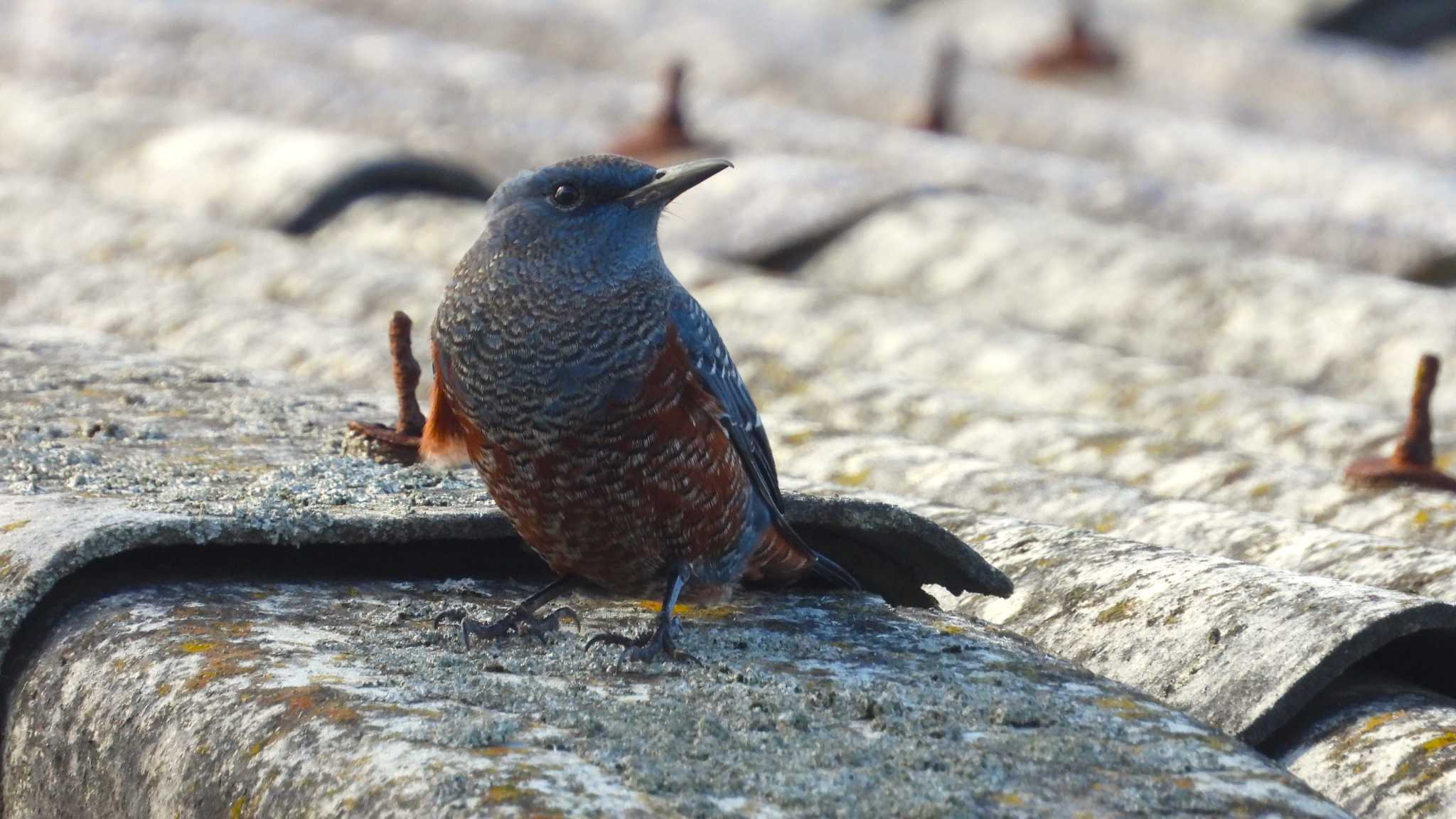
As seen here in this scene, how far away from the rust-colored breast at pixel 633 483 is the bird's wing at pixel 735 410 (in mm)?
34

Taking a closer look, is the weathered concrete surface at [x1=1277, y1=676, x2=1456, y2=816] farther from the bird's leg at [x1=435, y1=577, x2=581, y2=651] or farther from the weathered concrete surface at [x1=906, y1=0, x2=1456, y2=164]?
the weathered concrete surface at [x1=906, y1=0, x2=1456, y2=164]

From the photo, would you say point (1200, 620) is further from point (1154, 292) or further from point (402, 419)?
point (1154, 292)

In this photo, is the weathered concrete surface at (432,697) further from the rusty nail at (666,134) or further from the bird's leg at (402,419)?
the rusty nail at (666,134)

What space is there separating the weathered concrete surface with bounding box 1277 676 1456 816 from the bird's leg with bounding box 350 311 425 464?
1895 millimetres

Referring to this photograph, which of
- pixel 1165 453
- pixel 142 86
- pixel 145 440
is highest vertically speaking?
pixel 142 86

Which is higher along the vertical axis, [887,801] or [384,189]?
[384,189]

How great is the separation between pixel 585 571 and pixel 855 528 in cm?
52

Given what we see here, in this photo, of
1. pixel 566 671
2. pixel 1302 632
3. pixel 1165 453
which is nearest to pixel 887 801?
pixel 566 671

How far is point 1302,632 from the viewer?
2945mm

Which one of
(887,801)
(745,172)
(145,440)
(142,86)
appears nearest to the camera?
(887,801)

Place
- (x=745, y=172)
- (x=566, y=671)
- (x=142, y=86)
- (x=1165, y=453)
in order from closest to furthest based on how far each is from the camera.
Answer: (x=566, y=671) < (x=1165, y=453) < (x=745, y=172) < (x=142, y=86)

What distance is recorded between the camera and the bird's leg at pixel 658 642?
2938 mm

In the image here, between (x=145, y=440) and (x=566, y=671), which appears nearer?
(x=566, y=671)

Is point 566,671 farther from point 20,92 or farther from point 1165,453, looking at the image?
point 20,92
